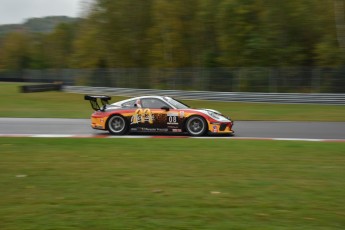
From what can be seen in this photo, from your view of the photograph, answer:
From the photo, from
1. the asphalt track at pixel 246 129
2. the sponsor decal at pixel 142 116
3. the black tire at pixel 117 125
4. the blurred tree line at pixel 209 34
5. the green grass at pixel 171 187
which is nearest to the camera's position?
the green grass at pixel 171 187

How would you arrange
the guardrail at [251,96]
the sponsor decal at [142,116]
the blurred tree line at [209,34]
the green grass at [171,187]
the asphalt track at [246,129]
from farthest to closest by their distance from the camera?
the blurred tree line at [209,34] < the guardrail at [251,96] < the asphalt track at [246,129] < the sponsor decal at [142,116] < the green grass at [171,187]

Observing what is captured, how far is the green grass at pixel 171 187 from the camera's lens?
474cm

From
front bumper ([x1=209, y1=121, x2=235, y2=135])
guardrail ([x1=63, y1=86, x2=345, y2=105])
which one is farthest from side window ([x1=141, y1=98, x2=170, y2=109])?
guardrail ([x1=63, y1=86, x2=345, y2=105])

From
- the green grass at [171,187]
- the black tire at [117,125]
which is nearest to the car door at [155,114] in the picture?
the black tire at [117,125]

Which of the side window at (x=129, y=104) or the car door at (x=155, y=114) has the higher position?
the side window at (x=129, y=104)

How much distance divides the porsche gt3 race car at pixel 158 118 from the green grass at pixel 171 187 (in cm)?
321

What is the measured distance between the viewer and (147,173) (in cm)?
696

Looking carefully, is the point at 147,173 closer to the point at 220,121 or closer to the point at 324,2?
the point at 220,121

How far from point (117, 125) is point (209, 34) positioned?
28.0 meters

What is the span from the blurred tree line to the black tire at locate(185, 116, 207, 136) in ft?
68.1

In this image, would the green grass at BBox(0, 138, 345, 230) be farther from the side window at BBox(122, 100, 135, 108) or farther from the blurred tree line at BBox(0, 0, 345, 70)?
the blurred tree line at BBox(0, 0, 345, 70)

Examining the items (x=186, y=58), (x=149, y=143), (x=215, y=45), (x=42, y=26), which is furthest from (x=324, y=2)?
(x=42, y=26)

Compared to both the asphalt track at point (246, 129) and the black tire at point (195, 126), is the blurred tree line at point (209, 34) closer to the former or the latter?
the asphalt track at point (246, 129)

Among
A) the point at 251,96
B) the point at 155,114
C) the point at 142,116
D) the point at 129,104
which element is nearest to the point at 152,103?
the point at 155,114
